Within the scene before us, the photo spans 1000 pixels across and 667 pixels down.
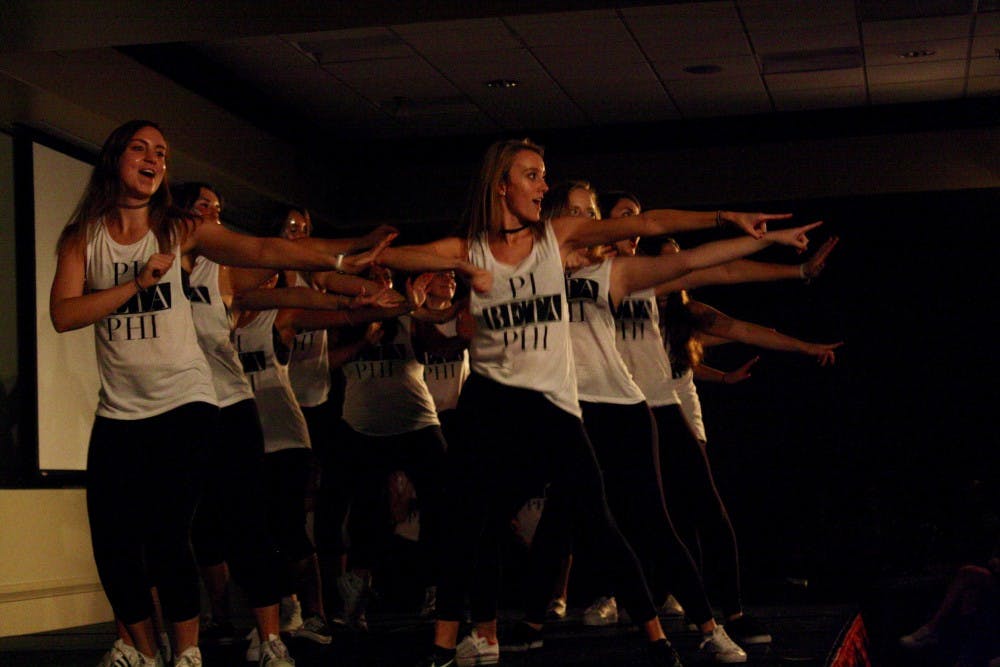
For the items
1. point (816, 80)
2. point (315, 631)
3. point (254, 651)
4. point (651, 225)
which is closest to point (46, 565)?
point (315, 631)

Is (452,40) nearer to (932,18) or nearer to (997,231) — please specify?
(932,18)

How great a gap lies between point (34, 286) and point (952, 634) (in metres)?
4.95

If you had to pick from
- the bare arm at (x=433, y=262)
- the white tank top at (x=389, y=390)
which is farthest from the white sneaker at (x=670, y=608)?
the bare arm at (x=433, y=262)

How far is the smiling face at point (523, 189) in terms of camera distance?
13.1 ft

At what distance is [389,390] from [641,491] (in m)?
1.72

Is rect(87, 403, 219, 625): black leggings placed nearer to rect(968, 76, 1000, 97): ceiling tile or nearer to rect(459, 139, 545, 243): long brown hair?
rect(459, 139, 545, 243): long brown hair

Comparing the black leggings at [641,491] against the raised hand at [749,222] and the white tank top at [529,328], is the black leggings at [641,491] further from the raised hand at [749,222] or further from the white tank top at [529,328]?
the raised hand at [749,222]

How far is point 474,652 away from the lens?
158 inches

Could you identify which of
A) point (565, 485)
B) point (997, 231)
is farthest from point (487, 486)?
point (997, 231)

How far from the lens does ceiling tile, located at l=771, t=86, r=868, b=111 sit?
8.98 m

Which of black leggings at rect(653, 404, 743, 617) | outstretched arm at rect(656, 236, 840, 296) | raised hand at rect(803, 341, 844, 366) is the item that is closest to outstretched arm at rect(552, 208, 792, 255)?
outstretched arm at rect(656, 236, 840, 296)

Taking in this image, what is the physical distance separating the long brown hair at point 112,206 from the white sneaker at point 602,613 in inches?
113

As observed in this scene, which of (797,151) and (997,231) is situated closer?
(797,151)

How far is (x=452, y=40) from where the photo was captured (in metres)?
7.66
